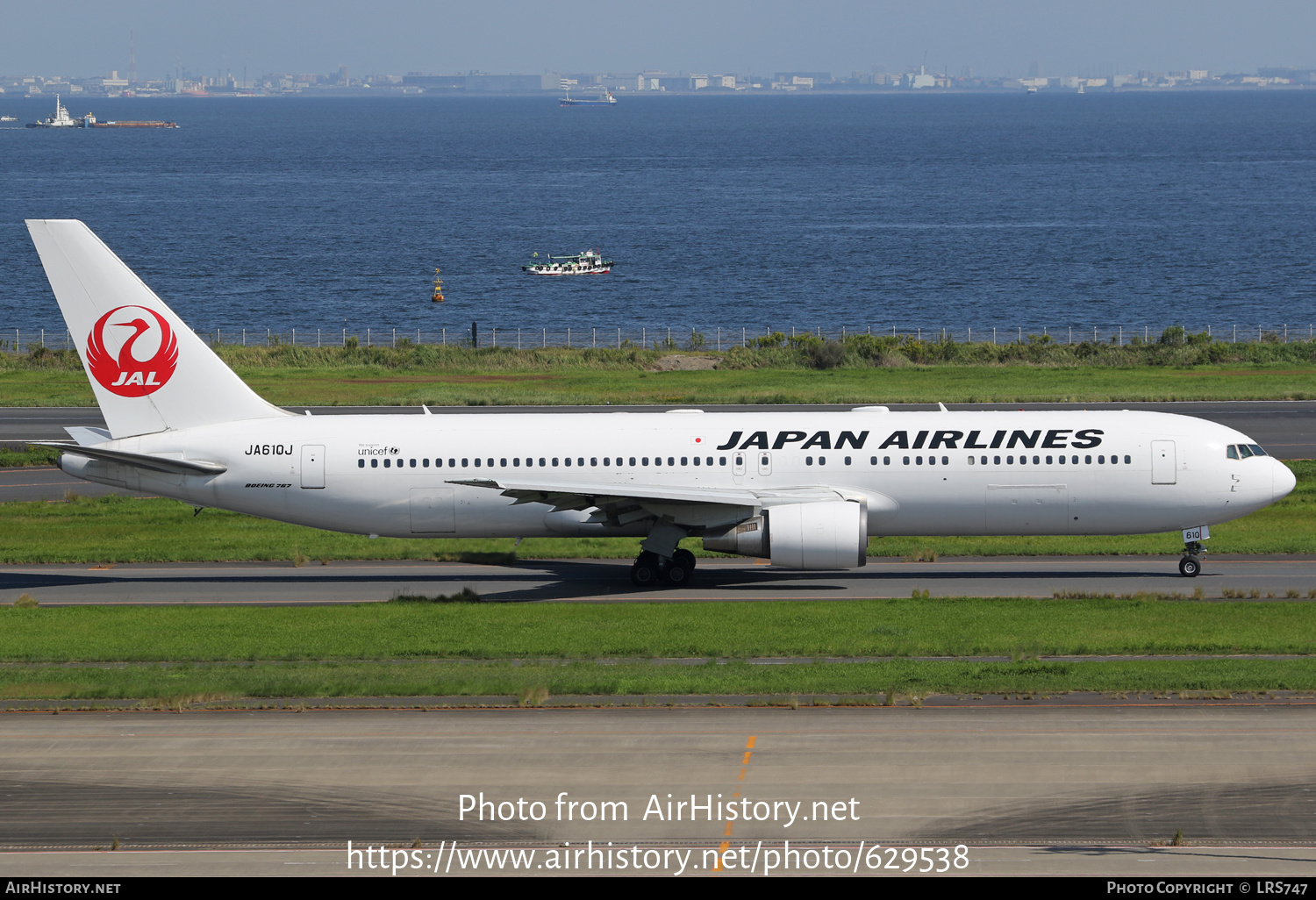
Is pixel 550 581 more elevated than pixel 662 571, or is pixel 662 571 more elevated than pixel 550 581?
pixel 550 581

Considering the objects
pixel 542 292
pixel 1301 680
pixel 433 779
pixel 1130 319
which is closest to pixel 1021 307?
pixel 1130 319

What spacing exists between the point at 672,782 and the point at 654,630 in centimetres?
1115

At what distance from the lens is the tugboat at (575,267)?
537 ft

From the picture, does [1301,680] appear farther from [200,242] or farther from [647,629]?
[200,242]

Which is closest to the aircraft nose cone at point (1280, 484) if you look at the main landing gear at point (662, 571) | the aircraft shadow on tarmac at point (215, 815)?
the main landing gear at point (662, 571)

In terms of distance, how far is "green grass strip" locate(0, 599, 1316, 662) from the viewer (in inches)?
1280

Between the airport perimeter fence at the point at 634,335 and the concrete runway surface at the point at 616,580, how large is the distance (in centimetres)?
6763

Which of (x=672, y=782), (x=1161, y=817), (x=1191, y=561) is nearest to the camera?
(x=1161, y=817)

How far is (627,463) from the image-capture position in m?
41.4

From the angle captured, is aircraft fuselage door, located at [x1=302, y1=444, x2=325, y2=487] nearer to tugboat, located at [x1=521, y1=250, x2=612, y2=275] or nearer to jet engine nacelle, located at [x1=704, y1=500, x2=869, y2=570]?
jet engine nacelle, located at [x1=704, y1=500, x2=869, y2=570]

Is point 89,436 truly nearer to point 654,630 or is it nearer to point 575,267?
point 654,630

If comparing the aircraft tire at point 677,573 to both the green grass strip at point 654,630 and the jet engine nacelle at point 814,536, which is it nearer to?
the jet engine nacelle at point 814,536

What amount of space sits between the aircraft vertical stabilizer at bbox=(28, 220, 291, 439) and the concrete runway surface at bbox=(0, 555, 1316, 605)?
4.93 meters

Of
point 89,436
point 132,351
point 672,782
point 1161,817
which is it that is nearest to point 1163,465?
point 1161,817
